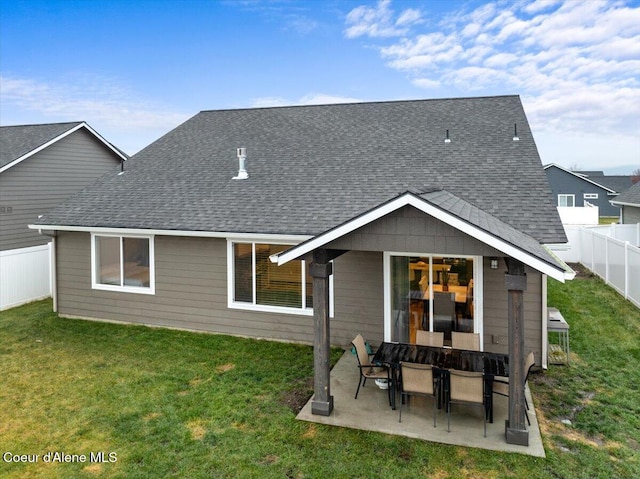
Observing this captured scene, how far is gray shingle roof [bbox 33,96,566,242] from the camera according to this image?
29.7 ft

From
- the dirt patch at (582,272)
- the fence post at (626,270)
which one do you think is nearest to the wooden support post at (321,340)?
the fence post at (626,270)

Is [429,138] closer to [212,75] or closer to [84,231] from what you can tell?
[84,231]

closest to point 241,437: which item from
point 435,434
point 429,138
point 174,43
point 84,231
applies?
point 435,434

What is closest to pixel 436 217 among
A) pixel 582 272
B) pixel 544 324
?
pixel 544 324

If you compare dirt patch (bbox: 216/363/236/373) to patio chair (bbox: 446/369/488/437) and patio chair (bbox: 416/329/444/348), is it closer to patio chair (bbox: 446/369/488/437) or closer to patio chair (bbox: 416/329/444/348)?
patio chair (bbox: 416/329/444/348)

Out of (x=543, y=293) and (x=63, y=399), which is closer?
(x=63, y=399)

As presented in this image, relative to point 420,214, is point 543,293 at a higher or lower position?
lower

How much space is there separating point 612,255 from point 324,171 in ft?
33.3

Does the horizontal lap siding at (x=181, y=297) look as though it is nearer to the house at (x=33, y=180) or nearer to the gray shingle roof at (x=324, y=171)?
the gray shingle roof at (x=324, y=171)

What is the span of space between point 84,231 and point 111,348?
3483 millimetres

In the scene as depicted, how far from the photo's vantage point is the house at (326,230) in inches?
241

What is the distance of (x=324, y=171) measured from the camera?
35.4 feet

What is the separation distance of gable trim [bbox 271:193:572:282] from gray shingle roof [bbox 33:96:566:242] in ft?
8.50

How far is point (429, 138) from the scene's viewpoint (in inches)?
448
